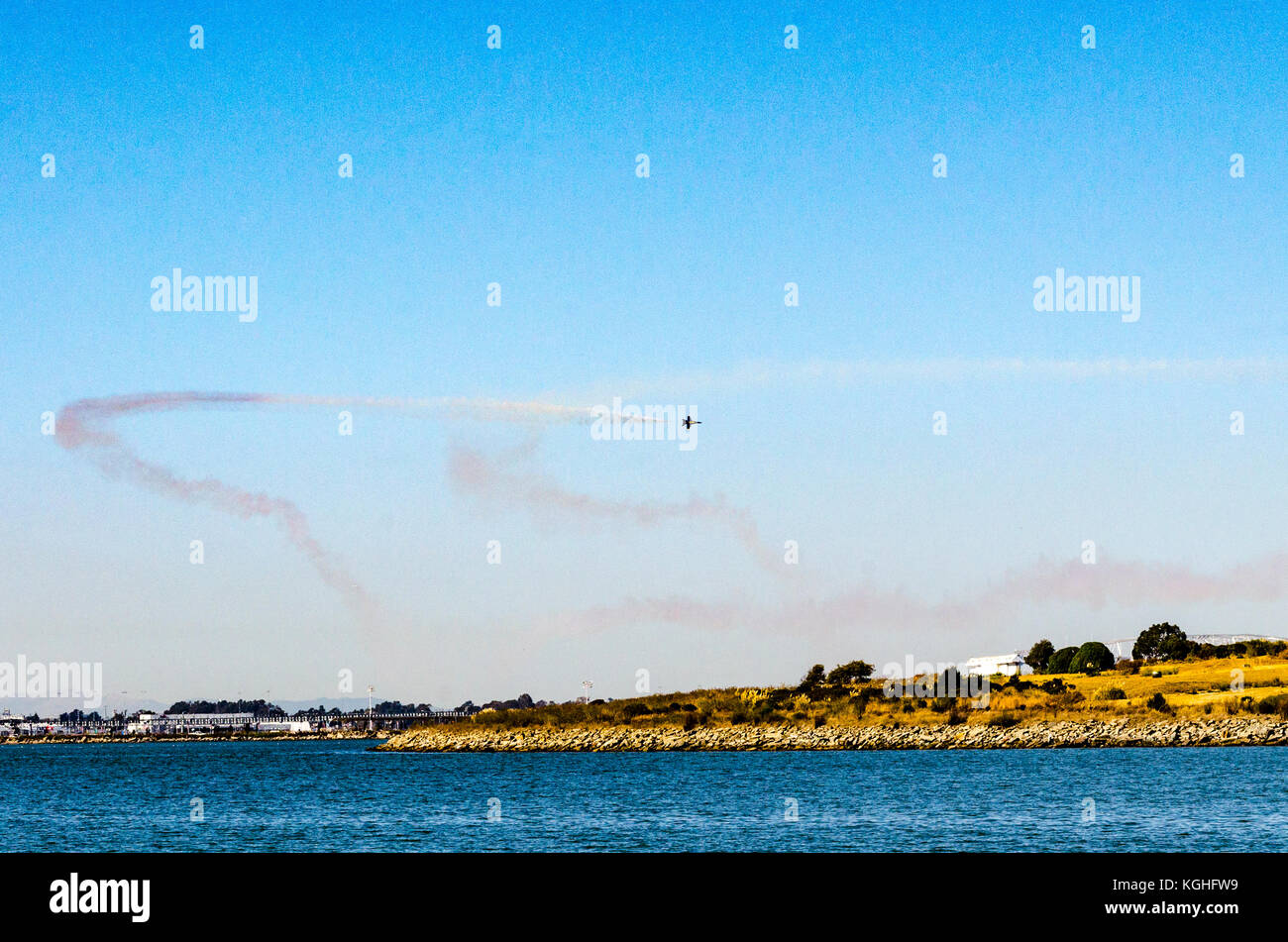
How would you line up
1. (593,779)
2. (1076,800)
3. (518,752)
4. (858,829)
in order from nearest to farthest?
(858,829) < (1076,800) < (593,779) < (518,752)

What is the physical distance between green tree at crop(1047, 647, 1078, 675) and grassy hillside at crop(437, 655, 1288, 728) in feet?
13.2

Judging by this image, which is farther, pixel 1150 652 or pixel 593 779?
pixel 1150 652

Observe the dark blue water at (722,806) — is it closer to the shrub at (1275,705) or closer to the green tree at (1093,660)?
the shrub at (1275,705)

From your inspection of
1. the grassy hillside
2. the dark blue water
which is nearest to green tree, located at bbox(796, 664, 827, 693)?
the grassy hillside

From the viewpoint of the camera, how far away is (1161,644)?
16412cm

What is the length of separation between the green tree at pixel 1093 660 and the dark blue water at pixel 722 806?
167 feet

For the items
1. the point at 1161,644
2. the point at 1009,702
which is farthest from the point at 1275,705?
the point at 1161,644

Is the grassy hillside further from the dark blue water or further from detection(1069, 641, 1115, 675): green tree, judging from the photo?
the dark blue water

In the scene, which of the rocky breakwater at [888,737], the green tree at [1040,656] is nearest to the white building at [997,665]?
the green tree at [1040,656]
